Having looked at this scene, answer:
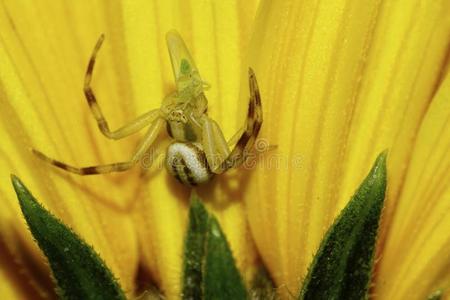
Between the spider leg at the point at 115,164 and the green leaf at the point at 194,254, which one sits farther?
the spider leg at the point at 115,164

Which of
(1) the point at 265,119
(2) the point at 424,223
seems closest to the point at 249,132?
(1) the point at 265,119

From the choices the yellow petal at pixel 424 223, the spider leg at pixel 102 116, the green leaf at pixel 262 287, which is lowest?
the green leaf at pixel 262 287

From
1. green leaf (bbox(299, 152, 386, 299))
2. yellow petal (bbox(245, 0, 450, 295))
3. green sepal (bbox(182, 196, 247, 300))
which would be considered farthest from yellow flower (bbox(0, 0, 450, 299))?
green sepal (bbox(182, 196, 247, 300))

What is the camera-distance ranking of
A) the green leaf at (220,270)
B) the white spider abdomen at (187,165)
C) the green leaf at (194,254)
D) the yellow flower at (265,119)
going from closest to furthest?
the green leaf at (220,270), the green leaf at (194,254), the yellow flower at (265,119), the white spider abdomen at (187,165)

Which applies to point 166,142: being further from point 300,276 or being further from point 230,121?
point 300,276

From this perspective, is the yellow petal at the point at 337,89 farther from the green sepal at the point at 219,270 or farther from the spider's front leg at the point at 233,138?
the green sepal at the point at 219,270

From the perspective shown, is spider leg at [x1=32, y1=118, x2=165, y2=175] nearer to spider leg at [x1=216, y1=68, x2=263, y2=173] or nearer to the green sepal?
spider leg at [x1=216, y1=68, x2=263, y2=173]

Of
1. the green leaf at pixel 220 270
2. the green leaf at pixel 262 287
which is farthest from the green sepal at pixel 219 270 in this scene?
the green leaf at pixel 262 287
